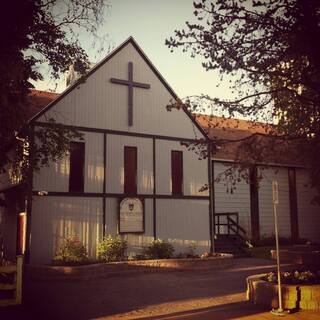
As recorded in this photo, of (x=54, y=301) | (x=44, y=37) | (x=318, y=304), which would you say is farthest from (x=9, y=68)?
(x=318, y=304)

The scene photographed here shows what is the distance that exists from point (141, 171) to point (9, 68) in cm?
997

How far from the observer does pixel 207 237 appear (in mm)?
20281

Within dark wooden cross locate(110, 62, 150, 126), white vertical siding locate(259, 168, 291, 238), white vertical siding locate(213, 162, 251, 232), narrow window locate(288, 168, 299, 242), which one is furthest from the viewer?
narrow window locate(288, 168, 299, 242)

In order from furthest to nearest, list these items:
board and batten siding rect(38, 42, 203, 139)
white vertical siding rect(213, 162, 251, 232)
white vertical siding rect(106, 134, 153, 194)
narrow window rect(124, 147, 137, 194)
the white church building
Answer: white vertical siding rect(213, 162, 251, 232)
narrow window rect(124, 147, 137, 194)
white vertical siding rect(106, 134, 153, 194)
board and batten siding rect(38, 42, 203, 139)
the white church building

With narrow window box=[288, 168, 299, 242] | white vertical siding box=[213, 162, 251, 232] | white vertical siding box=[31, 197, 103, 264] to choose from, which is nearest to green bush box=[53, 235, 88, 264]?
white vertical siding box=[31, 197, 103, 264]

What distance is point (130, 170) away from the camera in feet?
62.4

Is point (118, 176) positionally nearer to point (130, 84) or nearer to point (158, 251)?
point (158, 251)

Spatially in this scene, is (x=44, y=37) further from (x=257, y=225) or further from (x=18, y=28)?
(x=257, y=225)

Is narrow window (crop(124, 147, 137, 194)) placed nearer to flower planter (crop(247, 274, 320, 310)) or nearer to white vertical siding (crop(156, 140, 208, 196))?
white vertical siding (crop(156, 140, 208, 196))

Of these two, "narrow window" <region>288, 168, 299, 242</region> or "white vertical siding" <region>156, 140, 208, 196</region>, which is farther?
"narrow window" <region>288, 168, 299, 242</region>

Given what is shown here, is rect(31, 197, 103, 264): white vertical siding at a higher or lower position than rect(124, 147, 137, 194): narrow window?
lower

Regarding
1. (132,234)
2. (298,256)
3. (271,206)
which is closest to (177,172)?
(132,234)

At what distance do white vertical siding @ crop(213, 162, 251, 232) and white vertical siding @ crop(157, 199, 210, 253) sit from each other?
371 cm

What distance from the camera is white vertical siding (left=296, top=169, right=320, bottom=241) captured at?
92.4 ft
